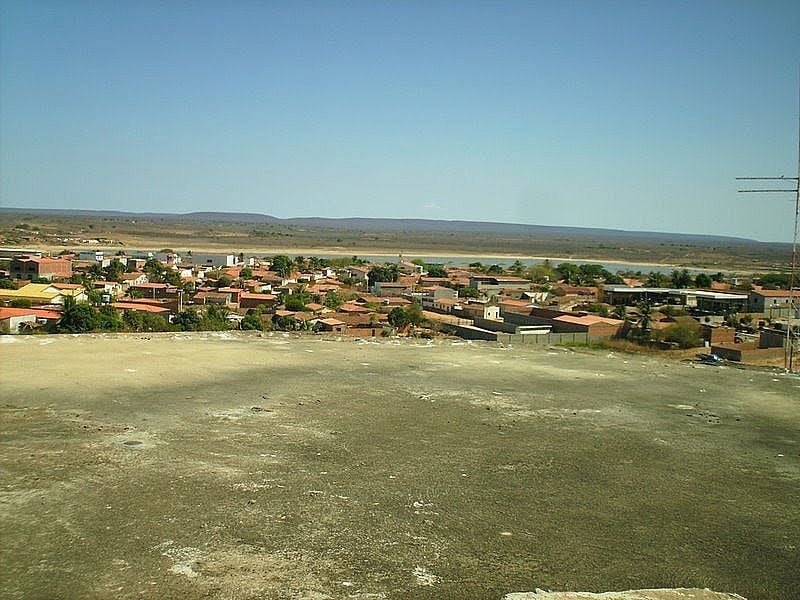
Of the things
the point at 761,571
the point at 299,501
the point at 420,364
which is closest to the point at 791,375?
the point at 420,364

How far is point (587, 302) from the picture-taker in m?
34.8

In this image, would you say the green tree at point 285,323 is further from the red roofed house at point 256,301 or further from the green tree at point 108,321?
the red roofed house at point 256,301

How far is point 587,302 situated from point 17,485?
30.4 metres

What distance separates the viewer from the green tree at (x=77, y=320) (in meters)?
18.8

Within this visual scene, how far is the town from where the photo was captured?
68.0 ft

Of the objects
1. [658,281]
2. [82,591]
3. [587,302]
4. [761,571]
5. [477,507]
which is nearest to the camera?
[82,591]

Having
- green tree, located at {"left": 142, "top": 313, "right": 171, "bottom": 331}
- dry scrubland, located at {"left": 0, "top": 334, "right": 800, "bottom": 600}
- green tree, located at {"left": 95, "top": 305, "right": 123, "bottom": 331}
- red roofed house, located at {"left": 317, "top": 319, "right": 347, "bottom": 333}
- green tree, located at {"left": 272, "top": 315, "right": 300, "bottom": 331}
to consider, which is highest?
dry scrubland, located at {"left": 0, "top": 334, "right": 800, "bottom": 600}

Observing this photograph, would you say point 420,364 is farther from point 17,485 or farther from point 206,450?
point 17,485

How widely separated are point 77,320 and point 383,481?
14447mm

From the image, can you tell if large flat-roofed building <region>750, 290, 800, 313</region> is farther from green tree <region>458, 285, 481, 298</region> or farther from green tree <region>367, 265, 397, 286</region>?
green tree <region>367, 265, 397, 286</region>

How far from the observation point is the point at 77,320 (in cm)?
1925

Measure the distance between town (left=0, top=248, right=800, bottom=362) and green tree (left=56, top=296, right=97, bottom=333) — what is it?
0.11 ft

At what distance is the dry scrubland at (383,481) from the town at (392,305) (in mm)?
6071

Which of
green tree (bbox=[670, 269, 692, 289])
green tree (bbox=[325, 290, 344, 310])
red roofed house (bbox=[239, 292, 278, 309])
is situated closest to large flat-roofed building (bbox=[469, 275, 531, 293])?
green tree (bbox=[670, 269, 692, 289])
